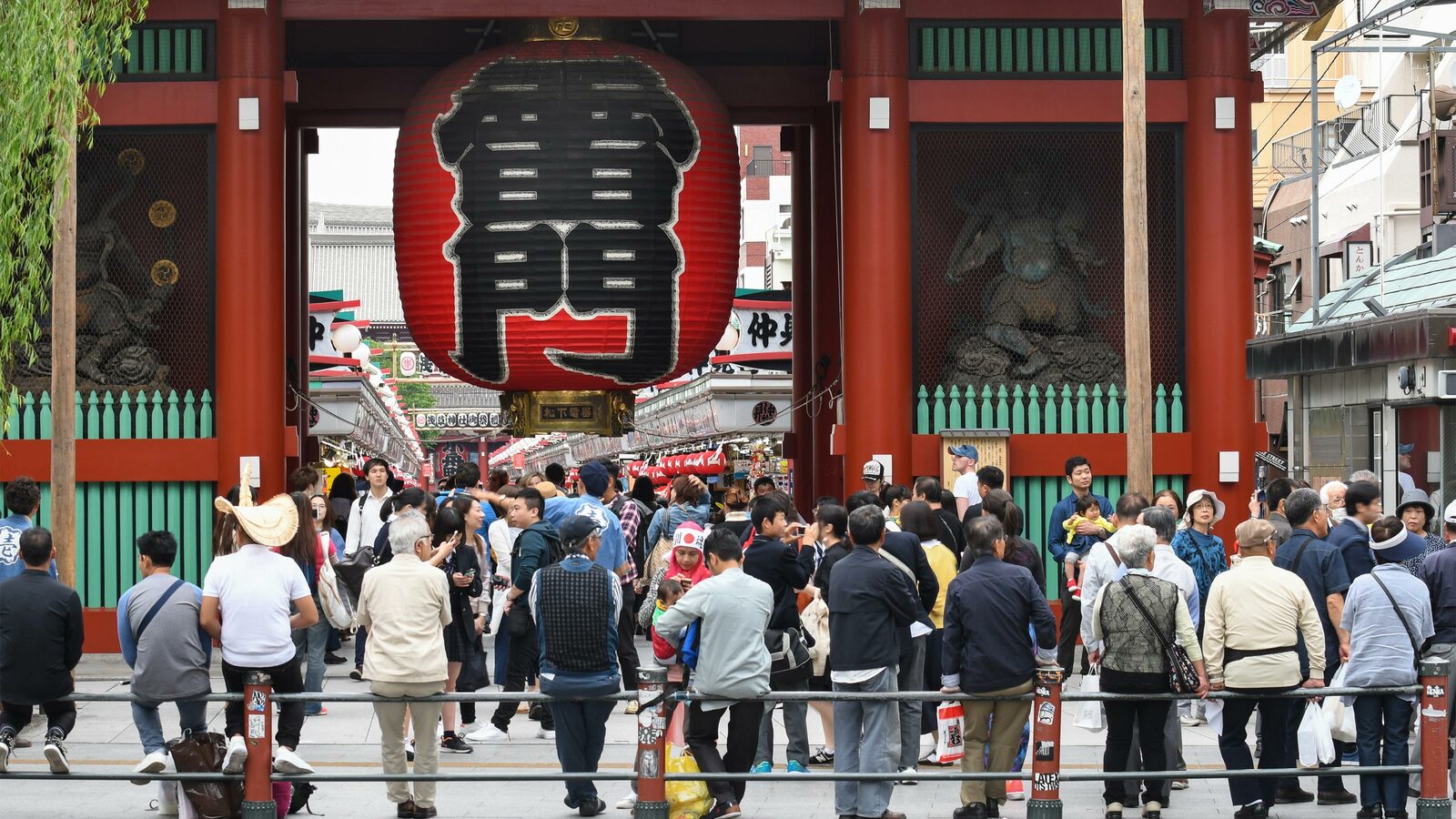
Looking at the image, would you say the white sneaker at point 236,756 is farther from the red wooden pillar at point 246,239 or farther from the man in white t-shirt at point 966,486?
the red wooden pillar at point 246,239

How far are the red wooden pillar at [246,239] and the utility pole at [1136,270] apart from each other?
8.11 metres

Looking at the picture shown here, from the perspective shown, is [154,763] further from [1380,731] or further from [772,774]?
[1380,731]

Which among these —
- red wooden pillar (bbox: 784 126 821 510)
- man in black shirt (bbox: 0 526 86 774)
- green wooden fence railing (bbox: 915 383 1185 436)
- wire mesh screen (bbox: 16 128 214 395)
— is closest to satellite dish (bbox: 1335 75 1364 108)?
red wooden pillar (bbox: 784 126 821 510)

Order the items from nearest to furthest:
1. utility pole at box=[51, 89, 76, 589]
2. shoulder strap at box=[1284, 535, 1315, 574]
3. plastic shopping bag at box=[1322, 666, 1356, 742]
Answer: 1. plastic shopping bag at box=[1322, 666, 1356, 742]
2. shoulder strap at box=[1284, 535, 1315, 574]
3. utility pole at box=[51, 89, 76, 589]

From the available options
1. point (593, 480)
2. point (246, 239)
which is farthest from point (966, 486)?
point (246, 239)

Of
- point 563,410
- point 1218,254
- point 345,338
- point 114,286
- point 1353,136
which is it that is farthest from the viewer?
point 1353,136

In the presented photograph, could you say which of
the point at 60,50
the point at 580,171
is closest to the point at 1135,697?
the point at 60,50

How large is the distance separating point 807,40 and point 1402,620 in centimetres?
1357

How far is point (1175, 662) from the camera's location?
10625 mm

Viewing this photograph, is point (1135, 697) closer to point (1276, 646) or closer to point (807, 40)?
point (1276, 646)

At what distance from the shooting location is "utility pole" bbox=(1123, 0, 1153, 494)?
15.5m

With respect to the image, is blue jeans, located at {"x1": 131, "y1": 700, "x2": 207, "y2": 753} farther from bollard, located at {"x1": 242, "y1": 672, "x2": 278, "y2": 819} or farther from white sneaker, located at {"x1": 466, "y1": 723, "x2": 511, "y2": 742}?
white sneaker, located at {"x1": 466, "y1": 723, "x2": 511, "y2": 742}

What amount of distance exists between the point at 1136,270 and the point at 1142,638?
220 inches

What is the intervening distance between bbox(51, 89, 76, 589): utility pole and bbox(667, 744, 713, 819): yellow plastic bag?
6.16 m
